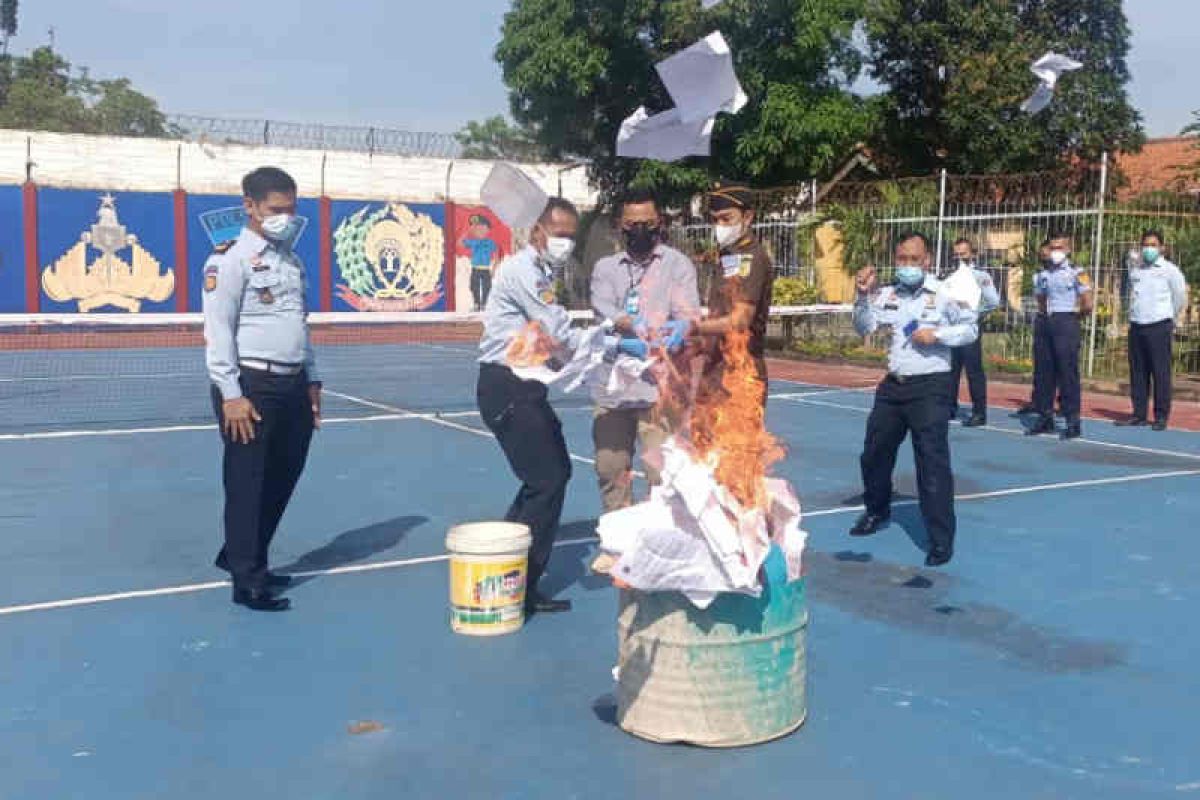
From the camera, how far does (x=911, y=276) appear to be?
6.81 m

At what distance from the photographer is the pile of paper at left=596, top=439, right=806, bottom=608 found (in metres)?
3.83

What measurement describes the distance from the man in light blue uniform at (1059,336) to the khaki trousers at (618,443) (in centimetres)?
706

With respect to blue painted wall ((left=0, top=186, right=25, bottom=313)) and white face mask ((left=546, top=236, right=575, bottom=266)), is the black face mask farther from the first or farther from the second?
blue painted wall ((left=0, top=186, right=25, bottom=313))

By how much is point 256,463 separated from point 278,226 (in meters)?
1.14

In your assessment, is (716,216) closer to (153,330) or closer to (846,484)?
(846,484)

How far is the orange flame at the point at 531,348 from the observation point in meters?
5.14

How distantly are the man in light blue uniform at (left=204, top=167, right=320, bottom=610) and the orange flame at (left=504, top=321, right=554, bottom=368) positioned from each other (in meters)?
1.16

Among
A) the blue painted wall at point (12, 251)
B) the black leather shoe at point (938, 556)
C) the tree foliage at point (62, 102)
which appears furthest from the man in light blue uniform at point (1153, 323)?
the tree foliage at point (62, 102)

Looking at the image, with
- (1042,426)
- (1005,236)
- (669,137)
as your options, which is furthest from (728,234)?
(1005,236)

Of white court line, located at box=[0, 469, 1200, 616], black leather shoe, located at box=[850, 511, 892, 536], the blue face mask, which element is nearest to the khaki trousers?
white court line, located at box=[0, 469, 1200, 616]

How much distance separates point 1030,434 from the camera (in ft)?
38.5

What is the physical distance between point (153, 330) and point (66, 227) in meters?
3.11

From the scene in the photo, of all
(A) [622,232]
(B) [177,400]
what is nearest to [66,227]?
(B) [177,400]

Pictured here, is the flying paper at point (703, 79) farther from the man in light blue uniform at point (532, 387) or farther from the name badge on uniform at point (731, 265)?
the name badge on uniform at point (731, 265)
